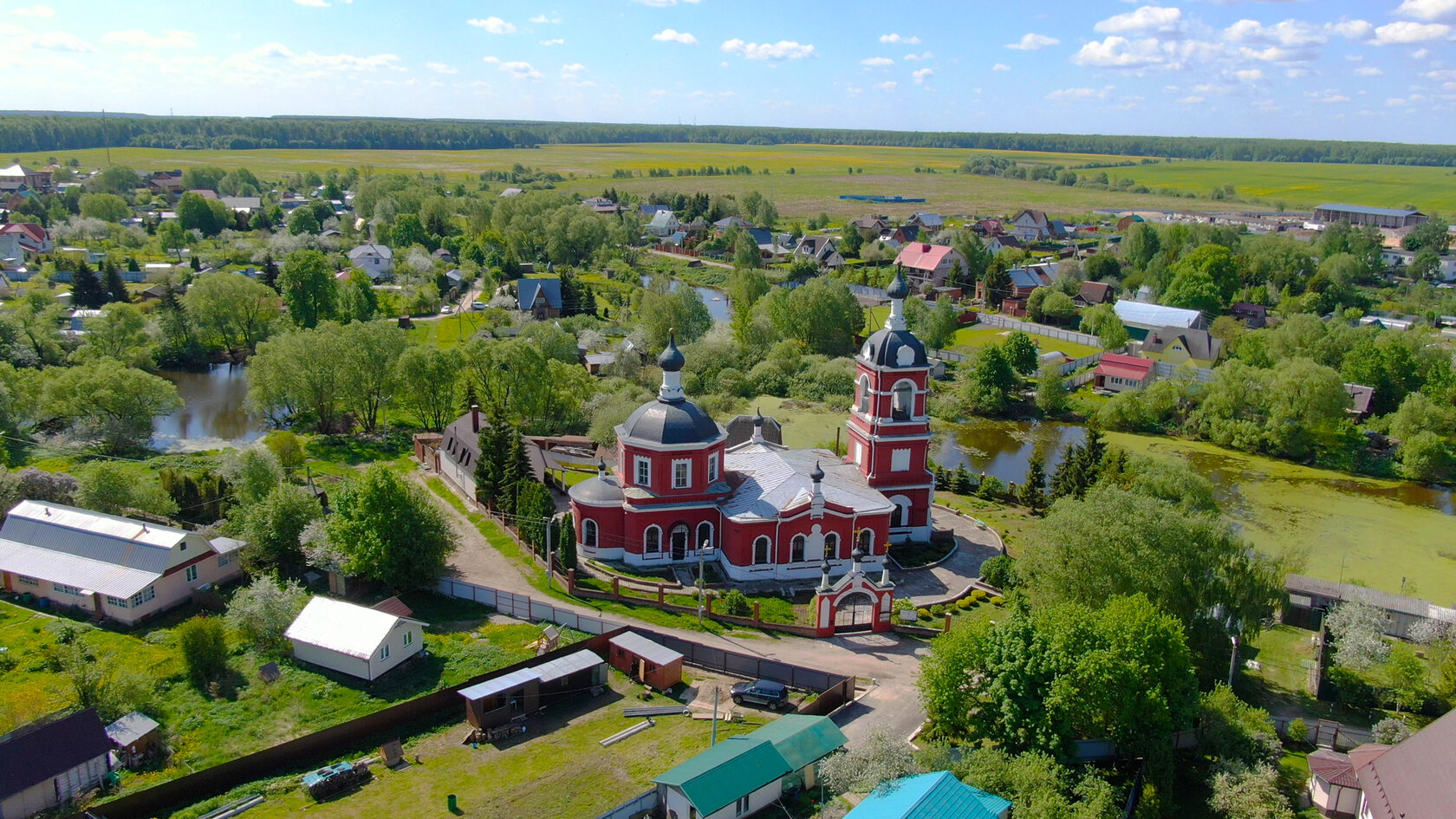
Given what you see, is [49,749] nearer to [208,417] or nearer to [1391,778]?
[1391,778]

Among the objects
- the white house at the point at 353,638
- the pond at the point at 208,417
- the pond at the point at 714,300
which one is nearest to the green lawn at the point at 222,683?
the white house at the point at 353,638

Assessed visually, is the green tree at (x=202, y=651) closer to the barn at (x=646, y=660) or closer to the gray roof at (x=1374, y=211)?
the barn at (x=646, y=660)

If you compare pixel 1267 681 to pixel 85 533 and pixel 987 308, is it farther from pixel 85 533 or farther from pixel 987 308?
pixel 987 308

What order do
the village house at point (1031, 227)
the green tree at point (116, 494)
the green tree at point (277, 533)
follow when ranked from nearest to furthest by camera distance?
the green tree at point (277, 533), the green tree at point (116, 494), the village house at point (1031, 227)

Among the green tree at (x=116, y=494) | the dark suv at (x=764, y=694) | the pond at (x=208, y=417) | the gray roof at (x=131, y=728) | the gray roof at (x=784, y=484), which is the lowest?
the pond at (x=208, y=417)

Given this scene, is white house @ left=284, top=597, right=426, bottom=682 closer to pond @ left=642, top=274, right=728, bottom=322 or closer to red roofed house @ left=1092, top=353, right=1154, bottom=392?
red roofed house @ left=1092, top=353, right=1154, bottom=392

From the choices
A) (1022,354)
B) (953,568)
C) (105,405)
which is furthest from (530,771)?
(1022,354)
